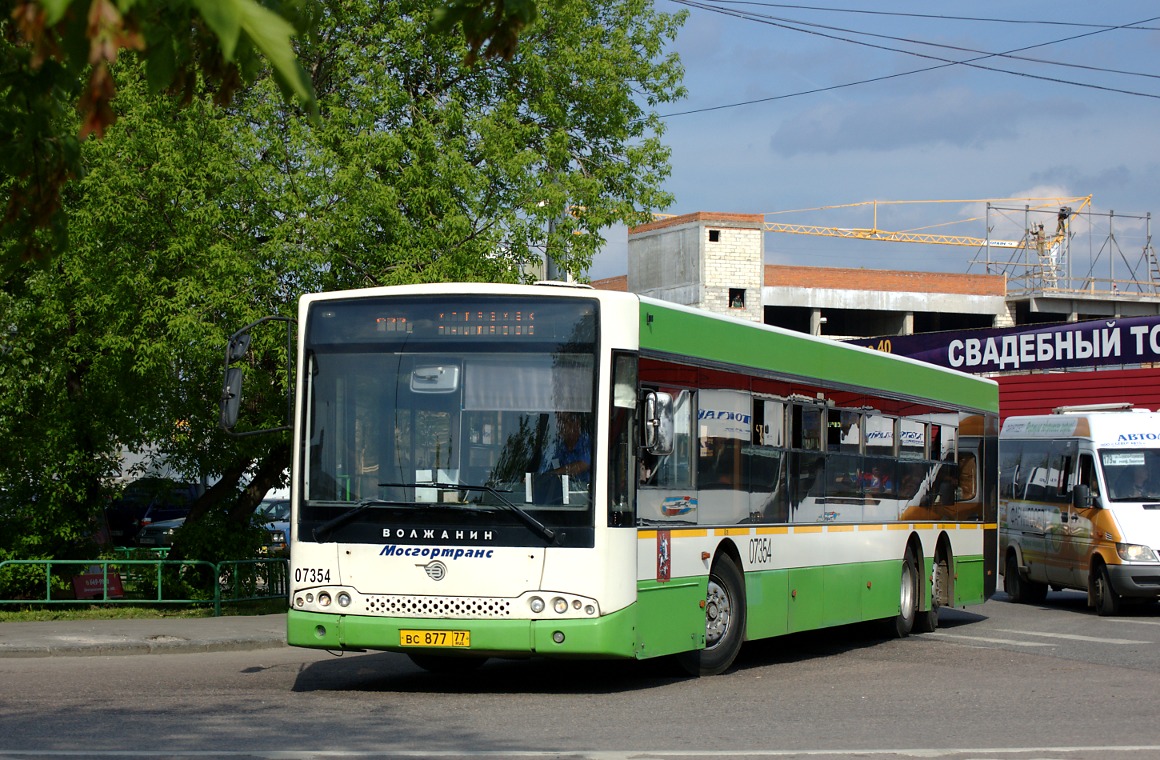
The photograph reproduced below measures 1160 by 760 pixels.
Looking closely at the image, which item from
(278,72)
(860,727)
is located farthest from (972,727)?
(278,72)

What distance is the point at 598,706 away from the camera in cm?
1054

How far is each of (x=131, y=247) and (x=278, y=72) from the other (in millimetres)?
15427

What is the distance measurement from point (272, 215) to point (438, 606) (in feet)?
29.0

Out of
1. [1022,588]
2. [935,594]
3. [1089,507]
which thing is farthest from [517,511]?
[1022,588]

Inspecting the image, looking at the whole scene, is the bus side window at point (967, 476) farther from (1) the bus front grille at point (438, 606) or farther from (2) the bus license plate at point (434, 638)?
(2) the bus license plate at point (434, 638)

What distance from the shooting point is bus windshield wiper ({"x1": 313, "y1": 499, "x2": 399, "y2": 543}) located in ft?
36.1

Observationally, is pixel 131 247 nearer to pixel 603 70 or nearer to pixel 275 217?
pixel 275 217

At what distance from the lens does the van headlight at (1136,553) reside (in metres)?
19.8

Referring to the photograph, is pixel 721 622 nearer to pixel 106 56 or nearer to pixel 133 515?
pixel 106 56

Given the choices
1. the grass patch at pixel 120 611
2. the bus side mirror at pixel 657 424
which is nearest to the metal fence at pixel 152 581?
the grass patch at pixel 120 611

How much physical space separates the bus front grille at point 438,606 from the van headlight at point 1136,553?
11951 mm

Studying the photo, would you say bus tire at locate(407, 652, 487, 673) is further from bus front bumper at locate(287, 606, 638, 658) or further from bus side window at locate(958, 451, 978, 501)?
bus side window at locate(958, 451, 978, 501)

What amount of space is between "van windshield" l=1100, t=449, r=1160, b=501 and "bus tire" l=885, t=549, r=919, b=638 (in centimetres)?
469

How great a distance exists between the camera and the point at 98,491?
20.1 m
